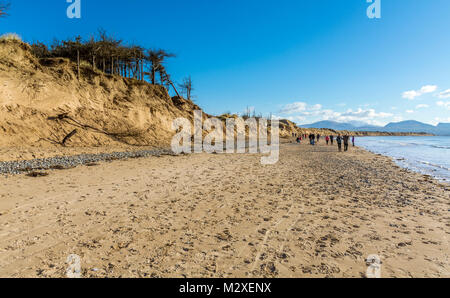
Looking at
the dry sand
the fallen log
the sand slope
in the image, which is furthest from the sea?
the fallen log

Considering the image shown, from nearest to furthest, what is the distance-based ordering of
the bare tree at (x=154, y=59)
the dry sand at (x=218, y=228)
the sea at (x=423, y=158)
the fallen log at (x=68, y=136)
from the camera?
the dry sand at (x=218, y=228) < the sea at (x=423, y=158) < the fallen log at (x=68, y=136) < the bare tree at (x=154, y=59)

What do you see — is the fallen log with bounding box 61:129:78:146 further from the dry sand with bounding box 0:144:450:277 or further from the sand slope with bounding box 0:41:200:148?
the dry sand with bounding box 0:144:450:277

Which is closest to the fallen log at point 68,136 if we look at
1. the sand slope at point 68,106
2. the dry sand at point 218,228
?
the sand slope at point 68,106

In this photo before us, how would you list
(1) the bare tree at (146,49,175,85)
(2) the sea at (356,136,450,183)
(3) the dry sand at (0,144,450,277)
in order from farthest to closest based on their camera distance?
(1) the bare tree at (146,49,175,85), (2) the sea at (356,136,450,183), (3) the dry sand at (0,144,450,277)

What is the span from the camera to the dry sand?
10.3 feet

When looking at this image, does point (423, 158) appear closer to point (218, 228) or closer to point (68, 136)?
point (218, 228)

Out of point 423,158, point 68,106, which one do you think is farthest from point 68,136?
point 423,158

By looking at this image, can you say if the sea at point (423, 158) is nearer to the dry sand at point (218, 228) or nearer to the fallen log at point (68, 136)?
the dry sand at point (218, 228)

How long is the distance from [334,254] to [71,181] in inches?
361

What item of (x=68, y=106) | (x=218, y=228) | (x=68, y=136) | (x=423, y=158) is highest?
(x=68, y=106)

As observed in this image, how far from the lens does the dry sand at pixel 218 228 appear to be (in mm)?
3143

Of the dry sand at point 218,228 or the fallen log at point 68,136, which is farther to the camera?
the fallen log at point 68,136

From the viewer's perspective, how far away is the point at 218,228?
4.56m
